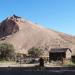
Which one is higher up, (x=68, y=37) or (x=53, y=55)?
(x=68, y=37)

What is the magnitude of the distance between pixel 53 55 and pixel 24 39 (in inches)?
3704

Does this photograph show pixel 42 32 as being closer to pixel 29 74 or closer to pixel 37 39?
pixel 37 39

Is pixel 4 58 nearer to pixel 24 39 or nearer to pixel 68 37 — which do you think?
pixel 24 39

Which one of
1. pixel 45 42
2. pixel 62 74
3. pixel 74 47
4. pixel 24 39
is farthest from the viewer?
pixel 24 39

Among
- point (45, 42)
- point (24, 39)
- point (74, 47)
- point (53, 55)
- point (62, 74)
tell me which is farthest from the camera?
point (24, 39)

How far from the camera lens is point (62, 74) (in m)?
18.0

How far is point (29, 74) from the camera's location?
62.6 ft

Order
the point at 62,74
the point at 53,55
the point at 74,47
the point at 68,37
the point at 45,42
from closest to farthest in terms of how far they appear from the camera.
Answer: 1. the point at 62,74
2. the point at 53,55
3. the point at 74,47
4. the point at 45,42
5. the point at 68,37

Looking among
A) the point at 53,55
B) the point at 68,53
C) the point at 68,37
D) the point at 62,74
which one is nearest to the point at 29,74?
the point at 62,74

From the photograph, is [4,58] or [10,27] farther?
[10,27]

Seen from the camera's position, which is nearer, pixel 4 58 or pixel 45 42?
pixel 4 58

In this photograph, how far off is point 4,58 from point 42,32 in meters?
102

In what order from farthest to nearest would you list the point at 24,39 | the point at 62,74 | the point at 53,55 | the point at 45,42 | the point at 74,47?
the point at 24,39 → the point at 45,42 → the point at 74,47 → the point at 53,55 → the point at 62,74

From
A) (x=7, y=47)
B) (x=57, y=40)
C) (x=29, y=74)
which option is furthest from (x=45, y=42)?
(x=29, y=74)
